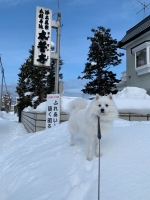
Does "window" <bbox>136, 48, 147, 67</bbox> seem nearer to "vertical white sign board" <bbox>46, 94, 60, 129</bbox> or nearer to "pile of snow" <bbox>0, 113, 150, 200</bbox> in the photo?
"vertical white sign board" <bbox>46, 94, 60, 129</bbox>

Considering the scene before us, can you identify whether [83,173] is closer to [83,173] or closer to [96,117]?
[83,173]

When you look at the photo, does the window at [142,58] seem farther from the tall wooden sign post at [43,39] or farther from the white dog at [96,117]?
the white dog at [96,117]

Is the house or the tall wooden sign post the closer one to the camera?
the tall wooden sign post

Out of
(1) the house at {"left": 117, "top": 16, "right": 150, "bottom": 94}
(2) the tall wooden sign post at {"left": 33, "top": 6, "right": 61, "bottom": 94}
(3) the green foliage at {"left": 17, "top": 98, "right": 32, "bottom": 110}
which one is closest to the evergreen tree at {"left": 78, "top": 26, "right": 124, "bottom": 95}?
(1) the house at {"left": 117, "top": 16, "right": 150, "bottom": 94}

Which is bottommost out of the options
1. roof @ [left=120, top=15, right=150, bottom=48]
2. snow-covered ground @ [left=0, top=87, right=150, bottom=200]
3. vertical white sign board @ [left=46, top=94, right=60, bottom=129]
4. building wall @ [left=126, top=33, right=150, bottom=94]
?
snow-covered ground @ [left=0, top=87, right=150, bottom=200]

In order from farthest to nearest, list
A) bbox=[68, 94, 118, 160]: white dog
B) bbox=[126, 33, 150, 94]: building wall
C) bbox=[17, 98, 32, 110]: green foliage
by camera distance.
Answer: bbox=[17, 98, 32, 110]: green foliage, bbox=[126, 33, 150, 94]: building wall, bbox=[68, 94, 118, 160]: white dog

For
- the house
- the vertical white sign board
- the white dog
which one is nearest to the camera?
the white dog

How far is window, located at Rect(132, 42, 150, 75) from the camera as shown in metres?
12.9

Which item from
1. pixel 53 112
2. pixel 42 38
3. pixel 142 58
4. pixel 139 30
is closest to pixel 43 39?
pixel 42 38

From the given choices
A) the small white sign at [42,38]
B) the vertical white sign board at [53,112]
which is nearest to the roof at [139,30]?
the small white sign at [42,38]

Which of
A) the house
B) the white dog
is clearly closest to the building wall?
the house

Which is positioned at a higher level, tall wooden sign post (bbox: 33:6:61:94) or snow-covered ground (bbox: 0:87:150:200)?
tall wooden sign post (bbox: 33:6:61:94)

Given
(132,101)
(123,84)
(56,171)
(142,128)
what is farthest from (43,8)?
(123,84)

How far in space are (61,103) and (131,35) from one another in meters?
10.4
